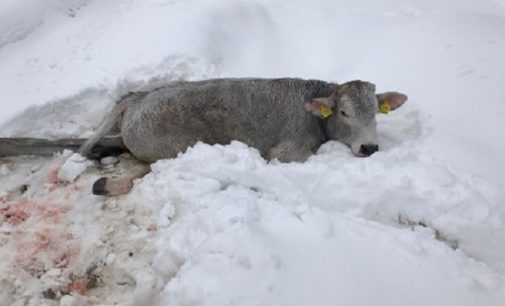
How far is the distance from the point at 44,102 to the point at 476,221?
5.80 m

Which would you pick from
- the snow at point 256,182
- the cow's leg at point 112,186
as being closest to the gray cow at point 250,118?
the snow at point 256,182

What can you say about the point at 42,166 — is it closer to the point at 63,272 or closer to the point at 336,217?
the point at 63,272

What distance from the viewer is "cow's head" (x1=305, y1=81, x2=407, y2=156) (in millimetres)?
6391

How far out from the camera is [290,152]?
661 centimetres

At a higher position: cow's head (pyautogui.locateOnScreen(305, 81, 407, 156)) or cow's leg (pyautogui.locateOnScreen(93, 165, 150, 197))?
cow's head (pyautogui.locateOnScreen(305, 81, 407, 156))

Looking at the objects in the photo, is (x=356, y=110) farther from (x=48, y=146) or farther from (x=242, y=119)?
(x=48, y=146)

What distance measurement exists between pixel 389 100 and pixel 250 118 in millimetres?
1747

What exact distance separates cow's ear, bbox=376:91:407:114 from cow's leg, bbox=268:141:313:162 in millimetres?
1058

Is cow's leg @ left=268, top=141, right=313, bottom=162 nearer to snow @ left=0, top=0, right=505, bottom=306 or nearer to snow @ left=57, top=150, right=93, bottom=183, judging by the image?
snow @ left=0, top=0, right=505, bottom=306

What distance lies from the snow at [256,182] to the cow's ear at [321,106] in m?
0.49

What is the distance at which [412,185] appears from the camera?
205 inches

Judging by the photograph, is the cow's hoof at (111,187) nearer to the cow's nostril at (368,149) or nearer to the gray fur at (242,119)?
the gray fur at (242,119)

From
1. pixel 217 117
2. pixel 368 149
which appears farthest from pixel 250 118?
pixel 368 149

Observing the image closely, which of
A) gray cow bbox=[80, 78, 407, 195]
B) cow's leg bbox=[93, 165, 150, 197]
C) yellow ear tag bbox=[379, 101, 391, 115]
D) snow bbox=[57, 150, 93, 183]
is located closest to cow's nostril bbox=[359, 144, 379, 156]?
gray cow bbox=[80, 78, 407, 195]
